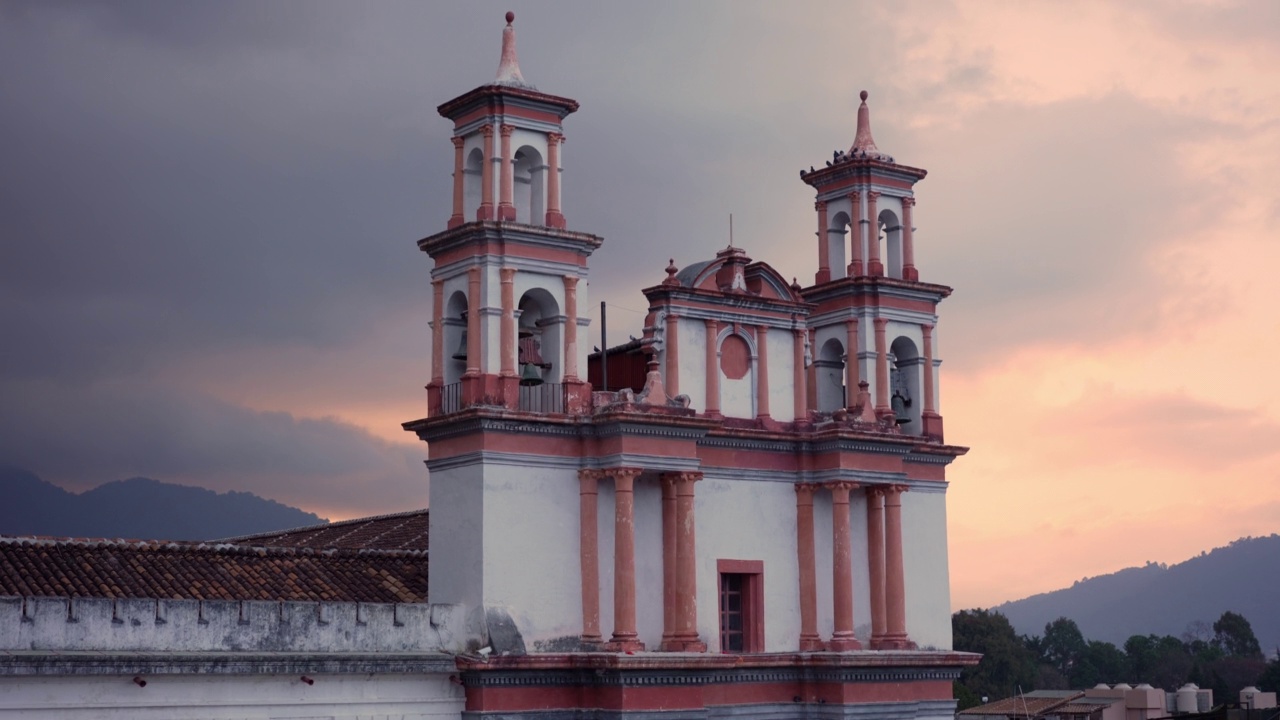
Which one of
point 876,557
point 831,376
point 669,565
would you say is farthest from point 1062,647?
point 669,565

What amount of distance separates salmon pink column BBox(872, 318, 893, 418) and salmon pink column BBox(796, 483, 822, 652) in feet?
8.46

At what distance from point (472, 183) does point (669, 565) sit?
7.06m

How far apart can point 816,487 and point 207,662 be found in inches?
432

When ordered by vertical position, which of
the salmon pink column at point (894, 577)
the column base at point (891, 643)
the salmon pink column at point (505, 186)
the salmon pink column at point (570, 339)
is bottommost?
the column base at point (891, 643)

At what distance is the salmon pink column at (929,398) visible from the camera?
3084 centimetres

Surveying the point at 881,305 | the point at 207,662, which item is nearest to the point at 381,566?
the point at 207,662

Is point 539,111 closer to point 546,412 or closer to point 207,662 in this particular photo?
point 546,412

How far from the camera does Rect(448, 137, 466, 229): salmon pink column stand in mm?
27047

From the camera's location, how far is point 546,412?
2628 cm

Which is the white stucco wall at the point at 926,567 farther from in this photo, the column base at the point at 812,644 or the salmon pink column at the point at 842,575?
the column base at the point at 812,644

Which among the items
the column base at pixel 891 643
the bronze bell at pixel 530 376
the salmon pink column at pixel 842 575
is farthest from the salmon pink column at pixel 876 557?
the bronze bell at pixel 530 376

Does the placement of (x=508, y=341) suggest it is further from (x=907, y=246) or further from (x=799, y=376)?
(x=907, y=246)

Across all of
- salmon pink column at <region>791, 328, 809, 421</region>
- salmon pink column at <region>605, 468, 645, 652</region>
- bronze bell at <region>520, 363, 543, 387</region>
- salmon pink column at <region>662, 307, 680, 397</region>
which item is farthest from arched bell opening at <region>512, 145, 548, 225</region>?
salmon pink column at <region>791, 328, 809, 421</region>

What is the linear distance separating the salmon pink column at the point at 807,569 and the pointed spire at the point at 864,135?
277 inches
